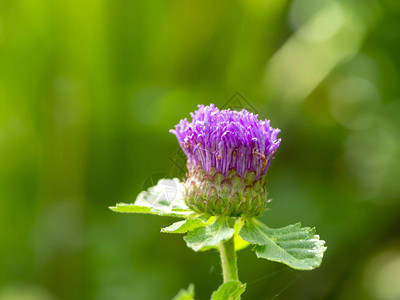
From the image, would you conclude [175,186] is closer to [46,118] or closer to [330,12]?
[46,118]

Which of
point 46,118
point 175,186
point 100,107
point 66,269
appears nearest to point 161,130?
point 100,107

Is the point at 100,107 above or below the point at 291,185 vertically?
above

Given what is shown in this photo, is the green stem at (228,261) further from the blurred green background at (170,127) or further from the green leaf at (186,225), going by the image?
the blurred green background at (170,127)

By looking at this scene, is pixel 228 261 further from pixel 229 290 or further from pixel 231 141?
pixel 231 141

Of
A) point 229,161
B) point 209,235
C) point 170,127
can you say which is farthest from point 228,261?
point 170,127

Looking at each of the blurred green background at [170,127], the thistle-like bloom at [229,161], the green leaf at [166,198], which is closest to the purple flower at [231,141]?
the thistle-like bloom at [229,161]

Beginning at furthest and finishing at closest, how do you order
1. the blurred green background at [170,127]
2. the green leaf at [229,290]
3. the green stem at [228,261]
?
the blurred green background at [170,127] < the green stem at [228,261] < the green leaf at [229,290]

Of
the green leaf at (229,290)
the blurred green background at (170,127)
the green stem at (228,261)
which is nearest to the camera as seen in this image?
the green leaf at (229,290)
